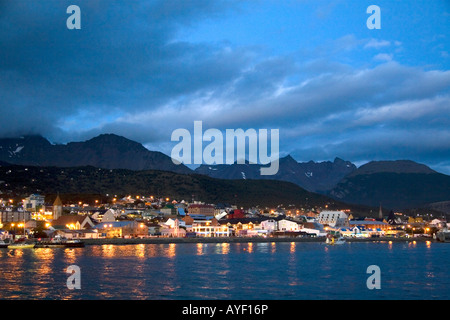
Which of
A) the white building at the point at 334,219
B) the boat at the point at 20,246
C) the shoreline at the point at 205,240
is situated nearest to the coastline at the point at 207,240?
the shoreline at the point at 205,240

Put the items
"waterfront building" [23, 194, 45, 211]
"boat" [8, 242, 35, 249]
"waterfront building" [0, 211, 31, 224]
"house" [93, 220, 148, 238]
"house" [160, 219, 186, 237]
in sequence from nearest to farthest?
"boat" [8, 242, 35, 249] < "house" [93, 220, 148, 238] < "house" [160, 219, 186, 237] < "waterfront building" [0, 211, 31, 224] < "waterfront building" [23, 194, 45, 211]

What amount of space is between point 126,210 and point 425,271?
361ft

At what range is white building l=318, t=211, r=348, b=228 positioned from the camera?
14746 centimetres

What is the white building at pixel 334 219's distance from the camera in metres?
147

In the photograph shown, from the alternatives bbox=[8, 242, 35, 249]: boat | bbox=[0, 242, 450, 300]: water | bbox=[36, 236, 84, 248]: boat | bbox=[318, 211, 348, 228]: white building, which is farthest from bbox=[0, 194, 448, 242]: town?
bbox=[0, 242, 450, 300]: water

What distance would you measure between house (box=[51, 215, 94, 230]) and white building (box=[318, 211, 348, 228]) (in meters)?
71.7

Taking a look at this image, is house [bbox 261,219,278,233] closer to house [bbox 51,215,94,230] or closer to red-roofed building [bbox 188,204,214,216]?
red-roofed building [bbox 188,204,214,216]

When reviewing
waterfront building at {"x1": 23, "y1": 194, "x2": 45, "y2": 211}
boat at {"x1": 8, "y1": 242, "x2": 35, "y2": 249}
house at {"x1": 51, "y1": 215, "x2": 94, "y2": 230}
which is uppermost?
waterfront building at {"x1": 23, "y1": 194, "x2": 45, "y2": 211}

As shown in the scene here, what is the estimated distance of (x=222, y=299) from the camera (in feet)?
96.5

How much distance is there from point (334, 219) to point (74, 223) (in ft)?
261

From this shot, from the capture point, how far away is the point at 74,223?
110 metres

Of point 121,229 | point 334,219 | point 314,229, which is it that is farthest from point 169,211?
point 334,219

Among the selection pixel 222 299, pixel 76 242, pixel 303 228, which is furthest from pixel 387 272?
pixel 303 228
